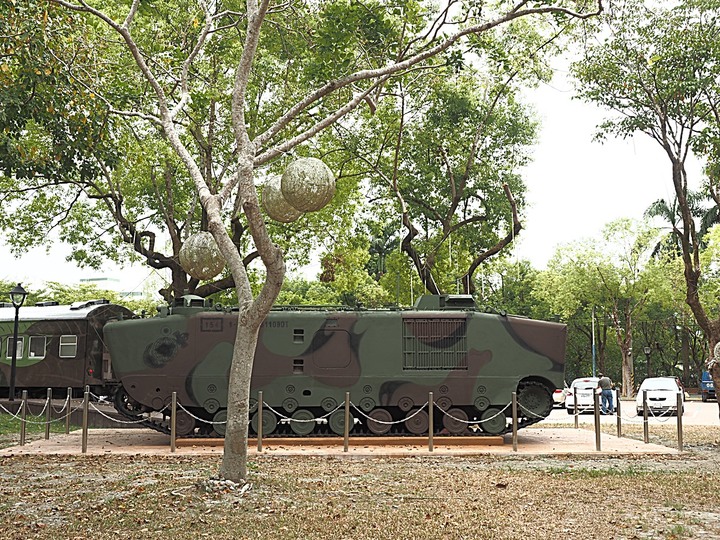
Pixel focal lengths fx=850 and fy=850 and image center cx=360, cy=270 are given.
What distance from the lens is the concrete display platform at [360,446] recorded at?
15.1m

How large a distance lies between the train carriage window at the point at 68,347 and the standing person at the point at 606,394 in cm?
1512

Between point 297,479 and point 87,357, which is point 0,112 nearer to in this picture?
point 297,479

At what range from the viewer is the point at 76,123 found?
520 inches

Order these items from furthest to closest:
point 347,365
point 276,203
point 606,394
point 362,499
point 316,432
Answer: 1. point 606,394
2. point 316,432
3. point 347,365
4. point 276,203
5. point 362,499

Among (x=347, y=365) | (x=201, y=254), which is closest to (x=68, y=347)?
(x=347, y=365)

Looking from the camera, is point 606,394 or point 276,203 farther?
point 606,394

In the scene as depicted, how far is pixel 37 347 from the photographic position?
77.6 ft

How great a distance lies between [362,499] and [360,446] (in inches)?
255

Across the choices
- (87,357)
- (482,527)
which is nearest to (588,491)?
(482,527)

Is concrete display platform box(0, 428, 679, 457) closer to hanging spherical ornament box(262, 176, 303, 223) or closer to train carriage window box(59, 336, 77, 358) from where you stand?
train carriage window box(59, 336, 77, 358)

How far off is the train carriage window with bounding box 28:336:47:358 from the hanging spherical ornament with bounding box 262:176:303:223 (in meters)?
15.4

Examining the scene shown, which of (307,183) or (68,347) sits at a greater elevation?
(307,183)

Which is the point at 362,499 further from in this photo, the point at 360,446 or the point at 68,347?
the point at 68,347

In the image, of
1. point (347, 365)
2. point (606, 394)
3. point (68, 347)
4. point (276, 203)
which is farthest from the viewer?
point (606, 394)
